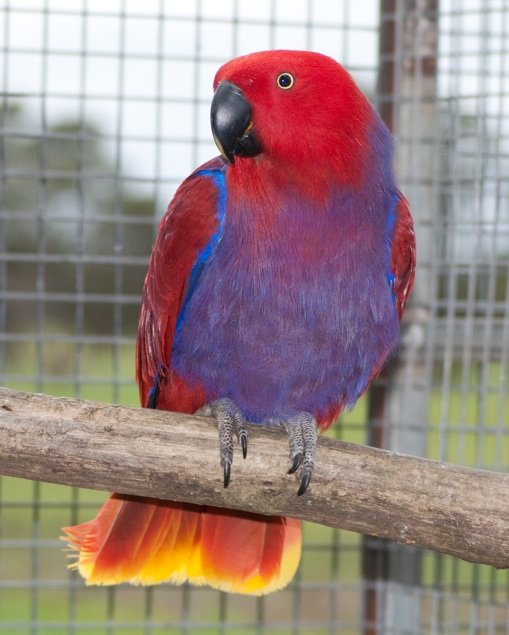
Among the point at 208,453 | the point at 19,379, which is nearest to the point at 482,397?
the point at 208,453

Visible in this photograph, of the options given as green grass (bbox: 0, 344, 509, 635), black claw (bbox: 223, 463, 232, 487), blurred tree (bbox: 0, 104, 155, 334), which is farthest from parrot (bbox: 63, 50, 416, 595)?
blurred tree (bbox: 0, 104, 155, 334)

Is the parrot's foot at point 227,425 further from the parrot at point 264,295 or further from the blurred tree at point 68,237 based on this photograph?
the blurred tree at point 68,237

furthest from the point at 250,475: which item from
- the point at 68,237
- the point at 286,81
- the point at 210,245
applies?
the point at 68,237

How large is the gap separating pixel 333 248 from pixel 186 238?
0.28 meters

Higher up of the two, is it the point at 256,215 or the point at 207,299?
the point at 256,215

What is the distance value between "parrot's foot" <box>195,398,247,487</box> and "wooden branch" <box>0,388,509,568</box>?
15 millimetres

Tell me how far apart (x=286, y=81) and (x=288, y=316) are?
399mm

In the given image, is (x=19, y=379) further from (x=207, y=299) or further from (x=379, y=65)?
(x=379, y=65)

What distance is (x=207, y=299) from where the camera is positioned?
5.24 ft

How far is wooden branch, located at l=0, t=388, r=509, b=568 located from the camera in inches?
54.2

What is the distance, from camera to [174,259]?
1.67 meters

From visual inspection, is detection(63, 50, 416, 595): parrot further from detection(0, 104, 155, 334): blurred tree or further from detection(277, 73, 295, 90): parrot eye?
detection(0, 104, 155, 334): blurred tree

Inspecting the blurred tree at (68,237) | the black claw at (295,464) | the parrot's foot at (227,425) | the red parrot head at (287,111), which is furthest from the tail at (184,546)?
the blurred tree at (68,237)

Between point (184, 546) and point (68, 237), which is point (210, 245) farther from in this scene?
point (68, 237)
